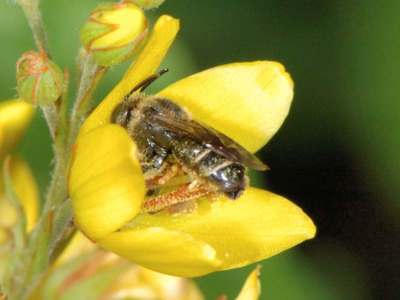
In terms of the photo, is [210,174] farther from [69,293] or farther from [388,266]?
[388,266]

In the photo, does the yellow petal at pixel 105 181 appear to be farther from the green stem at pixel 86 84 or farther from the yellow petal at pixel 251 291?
the yellow petal at pixel 251 291

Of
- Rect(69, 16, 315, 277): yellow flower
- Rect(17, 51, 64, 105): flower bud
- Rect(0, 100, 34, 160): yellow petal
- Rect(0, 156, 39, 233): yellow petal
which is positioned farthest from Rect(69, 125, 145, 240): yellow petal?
Rect(0, 156, 39, 233): yellow petal

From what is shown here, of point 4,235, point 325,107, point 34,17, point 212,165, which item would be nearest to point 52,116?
point 34,17

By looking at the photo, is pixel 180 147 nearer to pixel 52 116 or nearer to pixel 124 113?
pixel 124 113

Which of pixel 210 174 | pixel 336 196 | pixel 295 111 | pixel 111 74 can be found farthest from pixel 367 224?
pixel 210 174

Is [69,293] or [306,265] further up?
[69,293]

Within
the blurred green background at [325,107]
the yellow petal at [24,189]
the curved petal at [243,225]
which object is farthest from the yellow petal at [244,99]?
the blurred green background at [325,107]

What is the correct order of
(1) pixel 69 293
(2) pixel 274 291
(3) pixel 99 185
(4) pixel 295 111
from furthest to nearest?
1. (4) pixel 295 111
2. (2) pixel 274 291
3. (1) pixel 69 293
4. (3) pixel 99 185
